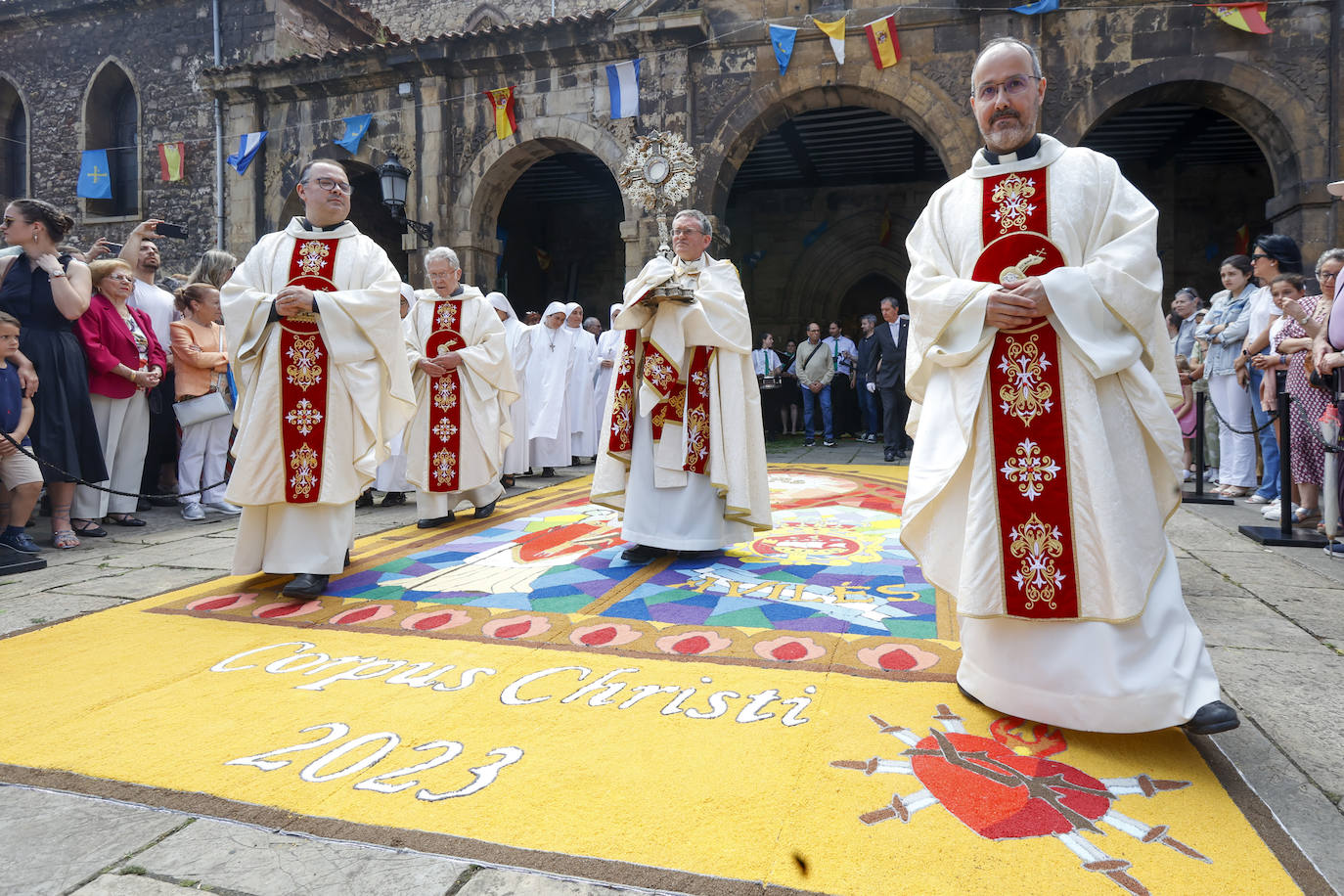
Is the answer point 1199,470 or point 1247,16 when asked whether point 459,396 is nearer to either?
point 1199,470

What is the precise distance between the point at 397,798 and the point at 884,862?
3.67 feet

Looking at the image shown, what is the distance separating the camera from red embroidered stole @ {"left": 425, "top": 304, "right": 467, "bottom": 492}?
18.9 feet

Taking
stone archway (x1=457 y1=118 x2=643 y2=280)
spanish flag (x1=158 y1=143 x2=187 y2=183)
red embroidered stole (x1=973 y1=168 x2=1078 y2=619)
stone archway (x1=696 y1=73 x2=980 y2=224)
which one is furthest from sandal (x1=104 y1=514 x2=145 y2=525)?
spanish flag (x1=158 y1=143 x2=187 y2=183)

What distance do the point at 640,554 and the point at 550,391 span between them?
5.06 metres

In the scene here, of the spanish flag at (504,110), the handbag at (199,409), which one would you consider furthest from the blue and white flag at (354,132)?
the handbag at (199,409)

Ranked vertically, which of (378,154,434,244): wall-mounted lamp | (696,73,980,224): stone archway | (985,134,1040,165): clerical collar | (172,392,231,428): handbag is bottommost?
(172,392,231,428): handbag

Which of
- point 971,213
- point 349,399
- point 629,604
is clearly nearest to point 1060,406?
point 971,213

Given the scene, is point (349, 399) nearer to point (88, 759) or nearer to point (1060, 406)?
point (88, 759)

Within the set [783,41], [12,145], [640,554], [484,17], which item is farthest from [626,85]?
[12,145]

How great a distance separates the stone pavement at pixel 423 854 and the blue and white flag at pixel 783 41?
29.6 ft

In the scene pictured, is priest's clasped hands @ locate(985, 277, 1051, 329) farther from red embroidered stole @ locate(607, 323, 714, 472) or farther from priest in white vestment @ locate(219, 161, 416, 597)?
priest in white vestment @ locate(219, 161, 416, 597)

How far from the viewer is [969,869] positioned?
5.34ft

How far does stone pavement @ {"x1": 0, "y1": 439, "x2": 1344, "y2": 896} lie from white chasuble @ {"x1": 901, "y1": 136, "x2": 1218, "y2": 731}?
317mm

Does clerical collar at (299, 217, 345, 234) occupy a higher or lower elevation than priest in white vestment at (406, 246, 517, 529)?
higher
